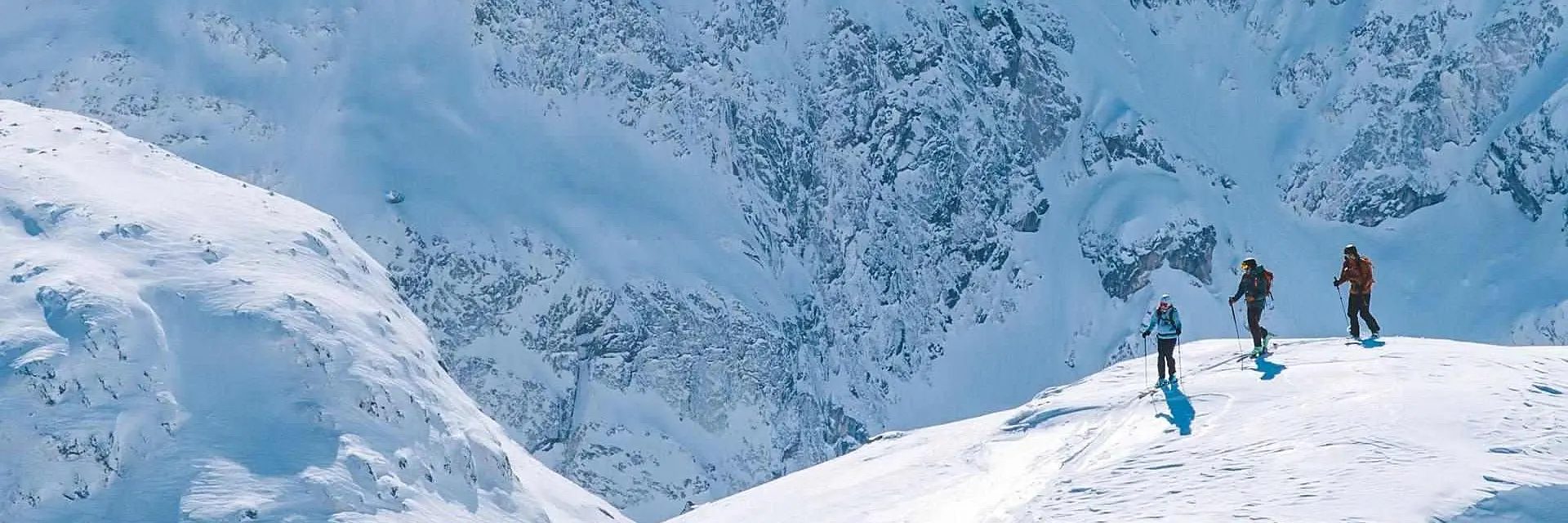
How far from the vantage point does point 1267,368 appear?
34.4 metres

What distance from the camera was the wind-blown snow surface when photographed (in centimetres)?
2852

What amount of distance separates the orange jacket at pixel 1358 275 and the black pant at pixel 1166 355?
371cm

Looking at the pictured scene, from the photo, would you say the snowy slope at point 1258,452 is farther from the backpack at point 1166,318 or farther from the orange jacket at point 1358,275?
the backpack at point 1166,318

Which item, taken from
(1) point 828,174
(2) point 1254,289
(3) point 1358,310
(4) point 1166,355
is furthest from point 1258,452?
(1) point 828,174

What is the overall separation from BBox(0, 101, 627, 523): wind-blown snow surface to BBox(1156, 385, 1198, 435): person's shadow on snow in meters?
11.4

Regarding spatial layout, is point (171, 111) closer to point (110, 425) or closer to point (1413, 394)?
point (110, 425)

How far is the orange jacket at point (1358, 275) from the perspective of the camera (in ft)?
115

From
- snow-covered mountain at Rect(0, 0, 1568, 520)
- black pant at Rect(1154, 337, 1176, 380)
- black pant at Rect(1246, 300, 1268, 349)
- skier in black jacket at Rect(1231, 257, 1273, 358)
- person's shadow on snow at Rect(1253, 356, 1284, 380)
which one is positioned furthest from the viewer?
snow-covered mountain at Rect(0, 0, 1568, 520)

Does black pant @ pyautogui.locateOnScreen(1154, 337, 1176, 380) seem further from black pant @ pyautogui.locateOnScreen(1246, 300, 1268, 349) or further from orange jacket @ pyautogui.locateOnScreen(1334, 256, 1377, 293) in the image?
orange jacket @ pyautogui.locateOnScreen(1334, 256, 1377, 293)

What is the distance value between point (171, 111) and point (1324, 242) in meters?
63.3

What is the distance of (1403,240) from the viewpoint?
Answer: 109250 mm

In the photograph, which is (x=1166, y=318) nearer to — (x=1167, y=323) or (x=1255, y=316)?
(x=1167, y=323)

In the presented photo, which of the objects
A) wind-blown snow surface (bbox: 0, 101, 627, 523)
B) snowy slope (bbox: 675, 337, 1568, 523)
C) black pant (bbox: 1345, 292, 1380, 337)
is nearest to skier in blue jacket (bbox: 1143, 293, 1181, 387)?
snowy slope (bbox: 675, 337, 1568, 523)

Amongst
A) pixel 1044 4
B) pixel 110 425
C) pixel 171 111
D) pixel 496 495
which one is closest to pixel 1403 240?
pixel 1044 4
